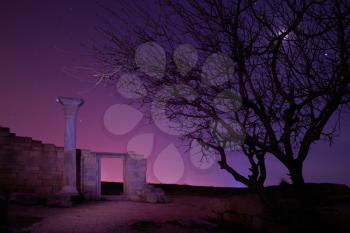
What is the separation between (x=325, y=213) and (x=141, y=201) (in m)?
11.7

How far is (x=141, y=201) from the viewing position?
691 inches

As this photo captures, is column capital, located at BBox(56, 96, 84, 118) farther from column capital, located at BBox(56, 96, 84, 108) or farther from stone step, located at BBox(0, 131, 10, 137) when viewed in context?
stone step, located at BBox(0, 131, 10, 137)

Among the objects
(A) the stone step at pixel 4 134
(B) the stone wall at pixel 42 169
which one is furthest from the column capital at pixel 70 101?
(A) the stone step at pixel 4 134

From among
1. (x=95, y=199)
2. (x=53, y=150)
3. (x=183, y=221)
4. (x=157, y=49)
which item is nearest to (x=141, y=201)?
(x=95, y=199)

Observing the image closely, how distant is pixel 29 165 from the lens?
17031 mm

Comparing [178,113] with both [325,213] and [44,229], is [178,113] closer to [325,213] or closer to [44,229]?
[325,213]

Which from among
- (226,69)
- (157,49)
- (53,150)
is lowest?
(53,150)

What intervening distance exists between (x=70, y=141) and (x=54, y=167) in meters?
1.93

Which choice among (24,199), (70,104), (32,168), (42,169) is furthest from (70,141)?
(24,199)

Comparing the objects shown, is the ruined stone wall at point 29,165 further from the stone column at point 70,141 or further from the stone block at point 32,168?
the stone column at point 70,141

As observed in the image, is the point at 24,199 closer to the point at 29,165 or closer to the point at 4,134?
the point at 29,165

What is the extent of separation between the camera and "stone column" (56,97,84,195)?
16250mm

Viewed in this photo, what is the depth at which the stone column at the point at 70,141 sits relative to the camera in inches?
640

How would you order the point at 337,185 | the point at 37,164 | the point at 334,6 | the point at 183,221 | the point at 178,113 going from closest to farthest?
the point at 334,6
the point at 178,113
the point at 183,221
the point at 337,185
the point at 37,164
